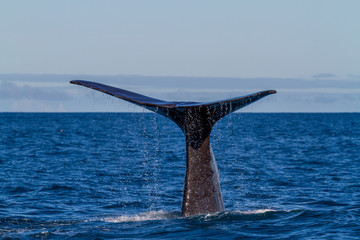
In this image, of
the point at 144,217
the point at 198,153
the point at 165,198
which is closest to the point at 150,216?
the point at 144,217

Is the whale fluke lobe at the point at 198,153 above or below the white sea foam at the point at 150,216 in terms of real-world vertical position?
above

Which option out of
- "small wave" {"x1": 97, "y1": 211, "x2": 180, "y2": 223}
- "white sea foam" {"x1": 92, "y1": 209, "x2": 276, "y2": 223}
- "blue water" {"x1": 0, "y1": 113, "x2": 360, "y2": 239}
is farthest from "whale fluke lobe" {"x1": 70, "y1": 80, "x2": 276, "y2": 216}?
"small wave" {"x1": 97, "y1": 211, "x2": 180, "y2": 223}

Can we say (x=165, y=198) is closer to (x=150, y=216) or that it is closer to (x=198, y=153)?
(x=150, y=216)

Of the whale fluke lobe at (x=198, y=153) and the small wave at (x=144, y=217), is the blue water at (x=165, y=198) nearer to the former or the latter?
the small wave at (x=144, y=217)

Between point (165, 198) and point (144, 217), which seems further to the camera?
point (165, 198)

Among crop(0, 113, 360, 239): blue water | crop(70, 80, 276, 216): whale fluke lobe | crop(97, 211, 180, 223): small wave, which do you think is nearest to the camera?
crop(70, 80, 276, 216): whale fluke lobe

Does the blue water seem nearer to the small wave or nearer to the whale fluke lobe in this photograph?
the small wave

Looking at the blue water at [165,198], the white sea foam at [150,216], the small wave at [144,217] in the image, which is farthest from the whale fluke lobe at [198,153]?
the small wave at [144,217]

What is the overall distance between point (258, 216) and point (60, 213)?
4.08 metres

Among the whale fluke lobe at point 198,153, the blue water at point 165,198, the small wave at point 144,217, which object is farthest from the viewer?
the small wave at point 144,217

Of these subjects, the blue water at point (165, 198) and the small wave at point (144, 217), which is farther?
the small wave at point (144, 217)

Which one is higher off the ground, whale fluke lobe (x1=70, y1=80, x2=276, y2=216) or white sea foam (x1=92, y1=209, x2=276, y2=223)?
whale fluke lobe (x1=70, y1=80, x2=276, y2=216)

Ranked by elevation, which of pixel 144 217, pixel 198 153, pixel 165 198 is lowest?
pixel 165 198

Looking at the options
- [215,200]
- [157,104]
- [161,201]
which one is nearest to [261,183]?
[161,201]
